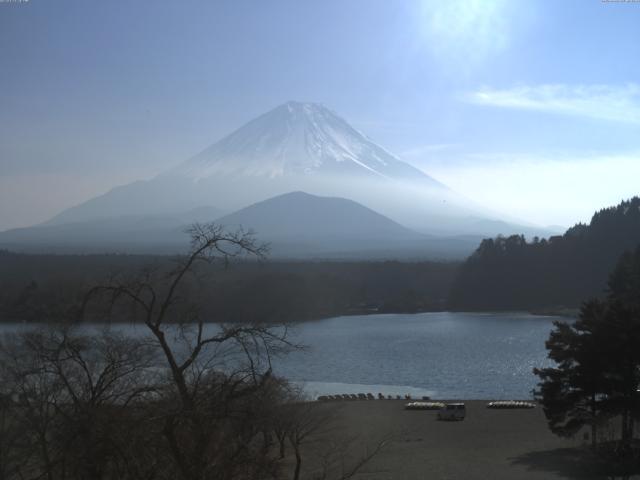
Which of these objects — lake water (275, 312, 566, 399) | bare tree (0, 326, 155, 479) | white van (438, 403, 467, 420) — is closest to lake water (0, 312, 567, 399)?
lake water (275, 312, 566, 399)

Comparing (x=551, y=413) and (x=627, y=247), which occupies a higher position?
(x=627, y=247)

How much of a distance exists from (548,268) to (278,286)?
16317mm

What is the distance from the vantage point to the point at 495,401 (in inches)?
530

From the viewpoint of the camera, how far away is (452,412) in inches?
463

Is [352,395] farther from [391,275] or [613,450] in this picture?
[391,275]

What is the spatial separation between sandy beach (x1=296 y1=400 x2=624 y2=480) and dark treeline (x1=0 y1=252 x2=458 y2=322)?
6.38 meters

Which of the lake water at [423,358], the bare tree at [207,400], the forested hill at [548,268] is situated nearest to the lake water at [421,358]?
the lake water at [423,358]

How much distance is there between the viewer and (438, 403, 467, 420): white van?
38.3ft

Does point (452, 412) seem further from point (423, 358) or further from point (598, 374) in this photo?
point (423, 358)

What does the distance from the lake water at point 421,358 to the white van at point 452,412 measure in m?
2.32

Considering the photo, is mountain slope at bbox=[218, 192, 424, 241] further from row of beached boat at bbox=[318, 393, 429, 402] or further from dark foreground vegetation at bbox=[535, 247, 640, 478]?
dark foreground vegetation at bbox=[535, 247, 640, 478]

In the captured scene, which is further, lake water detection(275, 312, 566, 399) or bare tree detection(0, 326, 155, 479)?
lake water detection(275, 312, 566, 399)

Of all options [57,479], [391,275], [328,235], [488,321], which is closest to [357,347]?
[488,321]

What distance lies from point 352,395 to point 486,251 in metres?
27.7
